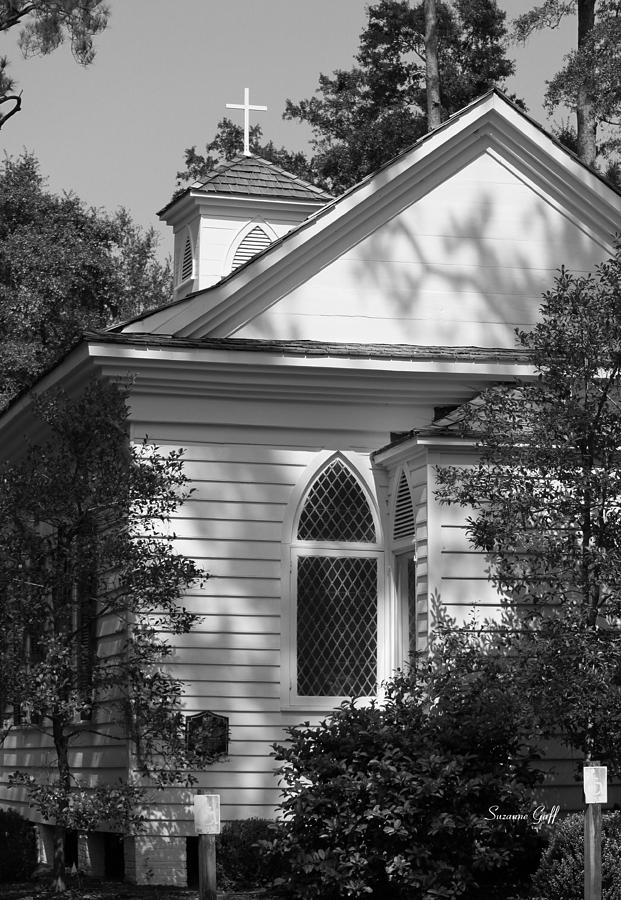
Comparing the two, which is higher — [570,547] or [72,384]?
[72,384]

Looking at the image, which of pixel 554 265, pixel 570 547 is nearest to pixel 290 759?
pixel 570 547

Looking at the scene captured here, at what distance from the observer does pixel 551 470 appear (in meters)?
12.8

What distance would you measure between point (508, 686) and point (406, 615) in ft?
11.2

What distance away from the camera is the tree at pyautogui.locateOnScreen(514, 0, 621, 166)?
27266 millimetres

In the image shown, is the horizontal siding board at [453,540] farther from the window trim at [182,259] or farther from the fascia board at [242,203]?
the window trim at [182,259]

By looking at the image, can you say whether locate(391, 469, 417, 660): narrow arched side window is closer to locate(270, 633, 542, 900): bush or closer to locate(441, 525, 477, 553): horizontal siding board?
locate(441, 525, 477, 553): horizontal siding board

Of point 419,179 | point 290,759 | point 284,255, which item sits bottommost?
point 290,759

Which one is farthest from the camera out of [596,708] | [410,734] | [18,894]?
[18,894]

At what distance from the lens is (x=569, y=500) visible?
40.9 ft

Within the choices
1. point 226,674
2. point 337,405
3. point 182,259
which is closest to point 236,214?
point 182,259

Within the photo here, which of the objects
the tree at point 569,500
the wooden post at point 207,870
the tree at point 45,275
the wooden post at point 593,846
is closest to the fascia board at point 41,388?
the tree at point 569,500

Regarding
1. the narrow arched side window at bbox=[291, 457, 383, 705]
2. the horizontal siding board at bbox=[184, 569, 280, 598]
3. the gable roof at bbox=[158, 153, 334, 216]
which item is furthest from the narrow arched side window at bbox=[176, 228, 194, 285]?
the horizontal siding board at bbox=[184, 569, 280, 598]

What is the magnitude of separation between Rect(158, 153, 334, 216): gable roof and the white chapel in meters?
5.07

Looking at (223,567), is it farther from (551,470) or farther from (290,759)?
(551,470)
